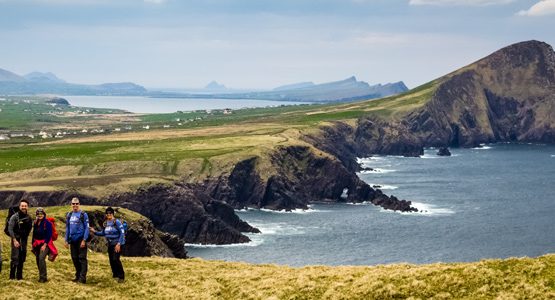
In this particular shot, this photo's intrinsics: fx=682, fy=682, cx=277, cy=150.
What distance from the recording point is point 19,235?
36.1 meters

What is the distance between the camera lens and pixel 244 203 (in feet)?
588

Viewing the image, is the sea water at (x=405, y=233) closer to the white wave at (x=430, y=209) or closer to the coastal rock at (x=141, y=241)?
the white wave at (x=430, y=209)

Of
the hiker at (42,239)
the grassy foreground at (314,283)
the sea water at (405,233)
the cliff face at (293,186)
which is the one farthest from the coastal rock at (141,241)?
the cliff face at (293,186)

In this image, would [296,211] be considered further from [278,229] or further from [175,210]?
[175,210]

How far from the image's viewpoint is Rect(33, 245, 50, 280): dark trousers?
36.1 meters

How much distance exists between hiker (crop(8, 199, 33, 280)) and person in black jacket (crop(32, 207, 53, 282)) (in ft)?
1.64

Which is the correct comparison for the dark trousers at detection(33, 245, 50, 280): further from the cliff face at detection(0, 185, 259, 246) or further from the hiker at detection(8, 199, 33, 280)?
the cliff face at detection(0, 185, 259, 246)

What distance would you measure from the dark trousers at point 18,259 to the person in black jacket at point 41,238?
1.81ft

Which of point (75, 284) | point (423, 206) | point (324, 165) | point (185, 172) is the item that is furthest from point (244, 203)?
point (75, 284)

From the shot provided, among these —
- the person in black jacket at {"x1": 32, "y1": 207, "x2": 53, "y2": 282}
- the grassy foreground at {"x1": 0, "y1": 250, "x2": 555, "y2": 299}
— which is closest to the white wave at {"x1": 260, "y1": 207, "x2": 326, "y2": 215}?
the grassy foreground at {"x1": 0, "y1": 250, "x2": 555, "y2": 299}

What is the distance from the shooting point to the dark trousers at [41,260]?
3606 centimetres

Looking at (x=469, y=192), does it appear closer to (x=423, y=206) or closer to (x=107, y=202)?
(x=423, y=206)

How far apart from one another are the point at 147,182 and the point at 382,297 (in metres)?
120

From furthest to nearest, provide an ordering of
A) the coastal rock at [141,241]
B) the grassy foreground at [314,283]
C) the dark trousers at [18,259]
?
1. the coastal rock at [141,241]
2. the dark trousers at [18,259]
3. the grassy foreground at [314,283]
